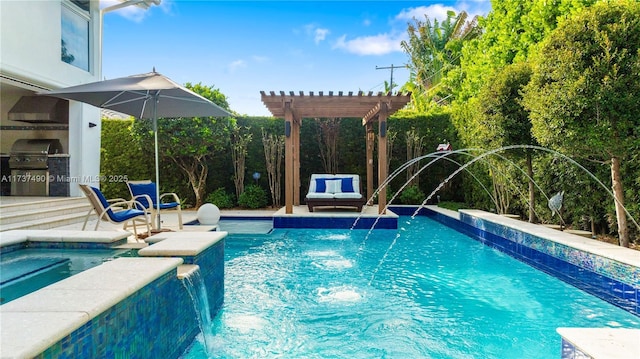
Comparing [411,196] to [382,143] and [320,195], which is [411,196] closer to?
[382,143]

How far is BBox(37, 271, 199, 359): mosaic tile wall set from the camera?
5.14ft

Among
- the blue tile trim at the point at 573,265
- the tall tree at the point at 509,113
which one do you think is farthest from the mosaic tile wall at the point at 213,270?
the tall tree at the point at 509,113

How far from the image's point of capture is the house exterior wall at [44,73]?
7270mm

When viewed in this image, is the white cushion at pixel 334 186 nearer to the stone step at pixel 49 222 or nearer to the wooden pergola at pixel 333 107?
the wooden pergola at pixel 333 107

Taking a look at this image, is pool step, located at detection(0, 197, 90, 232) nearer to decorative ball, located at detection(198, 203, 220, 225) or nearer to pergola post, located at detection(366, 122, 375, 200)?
decorative ball, located at detection(198, 203, 220, 225)

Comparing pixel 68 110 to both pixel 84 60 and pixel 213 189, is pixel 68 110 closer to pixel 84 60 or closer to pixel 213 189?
pixel 84 60

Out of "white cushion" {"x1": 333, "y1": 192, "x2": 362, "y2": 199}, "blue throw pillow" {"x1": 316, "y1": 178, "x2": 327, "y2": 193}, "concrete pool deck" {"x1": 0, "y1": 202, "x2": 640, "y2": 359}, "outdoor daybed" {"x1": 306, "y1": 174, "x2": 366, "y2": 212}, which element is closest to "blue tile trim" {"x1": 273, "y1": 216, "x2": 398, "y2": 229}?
"concrete pool deck" {"x1": 0, "y1": 202, "x2": 640, "y2": 359}

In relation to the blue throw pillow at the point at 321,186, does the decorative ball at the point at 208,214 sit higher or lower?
lower

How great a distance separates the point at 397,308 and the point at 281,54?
14.4 meters

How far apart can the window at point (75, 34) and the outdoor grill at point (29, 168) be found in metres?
2.14

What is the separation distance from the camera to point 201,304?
2973mm

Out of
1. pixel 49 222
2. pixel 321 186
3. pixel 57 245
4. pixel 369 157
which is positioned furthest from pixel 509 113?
pixel 49 222

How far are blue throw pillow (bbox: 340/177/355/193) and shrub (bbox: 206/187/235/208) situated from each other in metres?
3.42

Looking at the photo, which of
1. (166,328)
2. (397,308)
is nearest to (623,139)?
(397,308)
